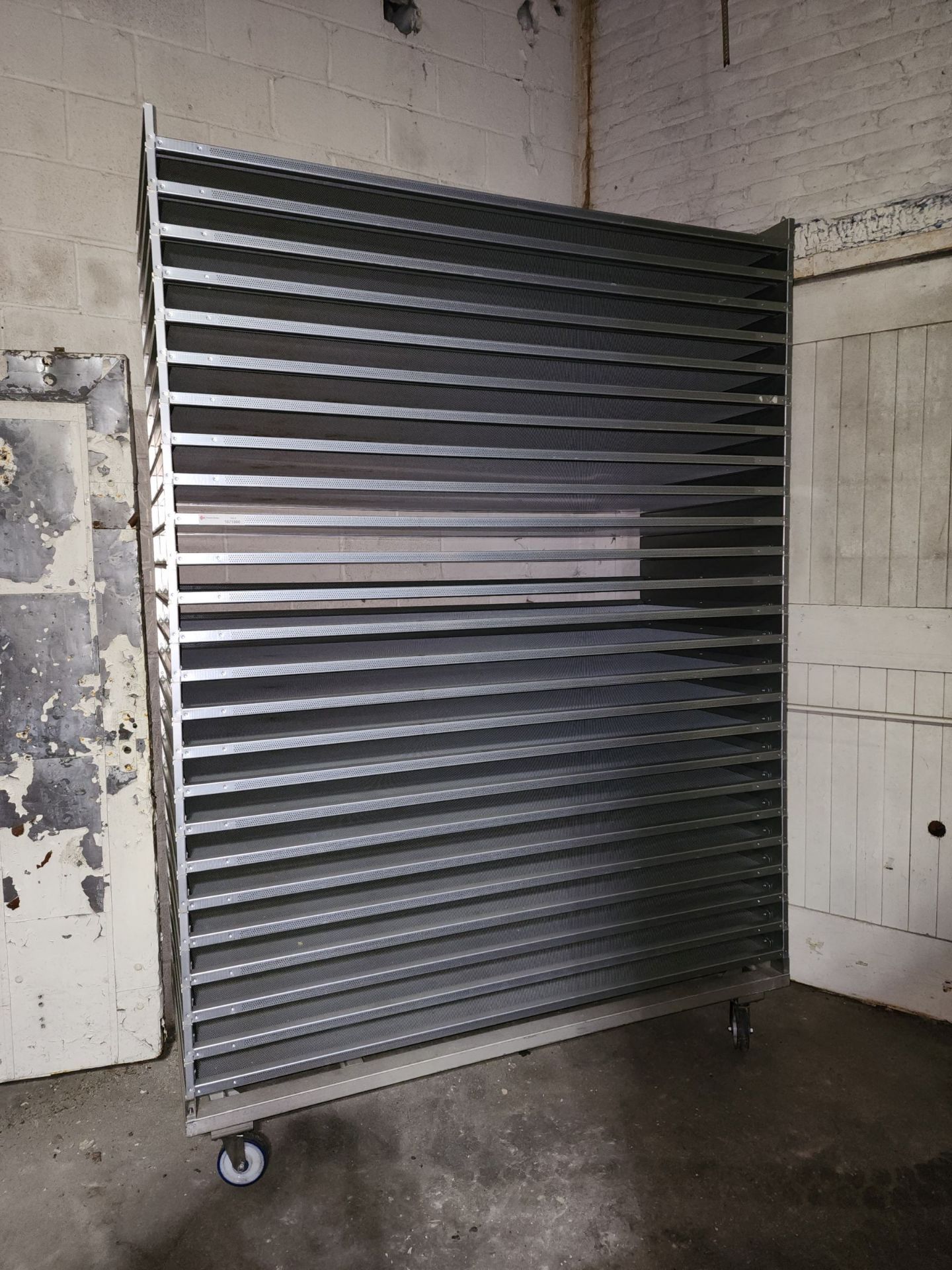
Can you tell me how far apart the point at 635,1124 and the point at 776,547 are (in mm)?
1412

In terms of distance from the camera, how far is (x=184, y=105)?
208cm

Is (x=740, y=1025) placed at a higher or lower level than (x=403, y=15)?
lower

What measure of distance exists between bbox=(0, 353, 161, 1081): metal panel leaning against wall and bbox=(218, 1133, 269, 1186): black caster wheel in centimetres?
55

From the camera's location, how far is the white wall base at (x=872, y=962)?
2.19 metres

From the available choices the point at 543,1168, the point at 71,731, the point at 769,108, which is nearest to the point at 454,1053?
the point at 543,1168

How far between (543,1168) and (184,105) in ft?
9.16

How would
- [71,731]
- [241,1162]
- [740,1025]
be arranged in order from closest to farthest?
[241,1162]
[71,731]
[740,1025]

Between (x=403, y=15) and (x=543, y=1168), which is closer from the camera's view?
(x=543, y=1168)

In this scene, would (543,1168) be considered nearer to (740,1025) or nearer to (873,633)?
(740,1025)

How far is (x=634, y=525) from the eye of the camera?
175cm

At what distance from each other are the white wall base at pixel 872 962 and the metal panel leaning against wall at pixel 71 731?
1.93 metres

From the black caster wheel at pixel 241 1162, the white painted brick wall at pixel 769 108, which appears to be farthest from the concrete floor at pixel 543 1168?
the white painted brick wall at pixel 769 108

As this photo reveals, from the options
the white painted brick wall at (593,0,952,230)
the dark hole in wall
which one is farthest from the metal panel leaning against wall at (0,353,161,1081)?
the white painted brick wall at (593,0,952,230)

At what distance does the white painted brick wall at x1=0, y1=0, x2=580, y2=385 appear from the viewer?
1922mm
